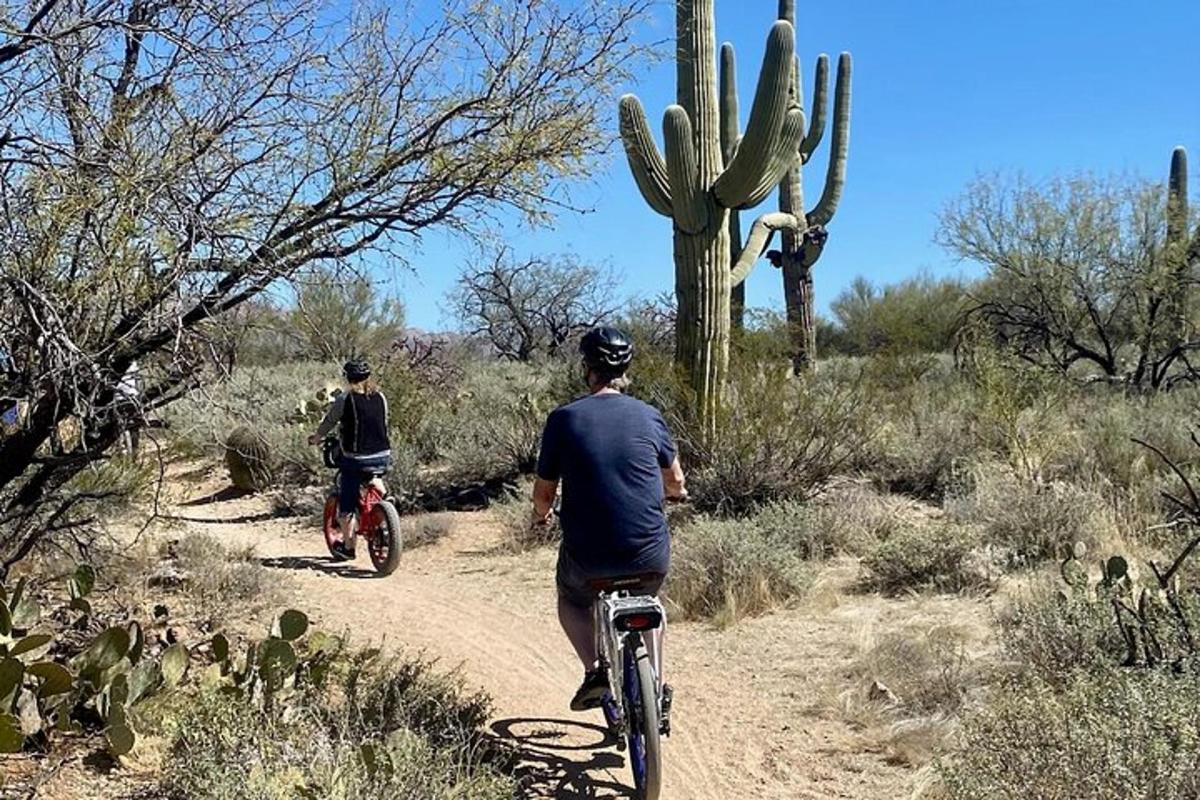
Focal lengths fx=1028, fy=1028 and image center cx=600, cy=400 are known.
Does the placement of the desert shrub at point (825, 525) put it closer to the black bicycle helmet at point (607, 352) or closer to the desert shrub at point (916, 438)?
the desert shrub at point (916, 438)

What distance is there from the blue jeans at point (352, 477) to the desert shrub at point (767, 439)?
304 cm

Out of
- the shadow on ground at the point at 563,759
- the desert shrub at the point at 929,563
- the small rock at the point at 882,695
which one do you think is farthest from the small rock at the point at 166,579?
the desert shrub at the point at 929,563

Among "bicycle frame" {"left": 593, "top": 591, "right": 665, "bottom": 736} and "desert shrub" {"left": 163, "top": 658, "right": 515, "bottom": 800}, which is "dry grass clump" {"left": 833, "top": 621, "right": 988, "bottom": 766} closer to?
"bicycle frame" {"left": 593, "top": 591, "right": 665, "bottom": 736}

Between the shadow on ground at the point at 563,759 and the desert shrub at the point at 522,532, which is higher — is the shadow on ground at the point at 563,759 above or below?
below

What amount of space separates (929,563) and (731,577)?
1.44 m

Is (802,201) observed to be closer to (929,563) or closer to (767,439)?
(767,439)

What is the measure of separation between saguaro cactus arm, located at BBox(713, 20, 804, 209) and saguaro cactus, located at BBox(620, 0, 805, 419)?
0.01m

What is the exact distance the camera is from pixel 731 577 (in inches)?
291

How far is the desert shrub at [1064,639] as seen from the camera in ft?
15.2

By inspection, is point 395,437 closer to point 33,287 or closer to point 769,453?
point 769,453

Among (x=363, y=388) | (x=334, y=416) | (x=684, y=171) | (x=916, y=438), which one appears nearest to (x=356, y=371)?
(x=363, y=388)

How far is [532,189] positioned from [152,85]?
1872mm

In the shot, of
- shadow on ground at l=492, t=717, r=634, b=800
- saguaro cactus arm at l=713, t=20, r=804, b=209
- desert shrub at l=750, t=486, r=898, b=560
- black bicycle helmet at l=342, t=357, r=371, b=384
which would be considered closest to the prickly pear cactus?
black bicycle helmet at l=342, t=357, r=371, b=384

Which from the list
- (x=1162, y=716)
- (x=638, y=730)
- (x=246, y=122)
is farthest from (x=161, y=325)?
(x=1162, y=716)
